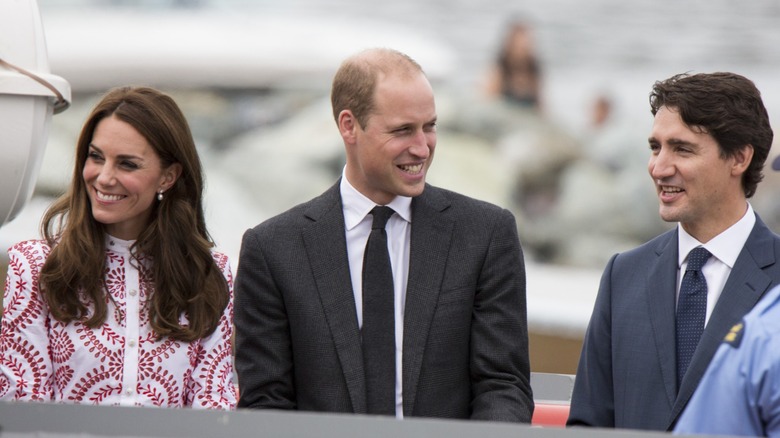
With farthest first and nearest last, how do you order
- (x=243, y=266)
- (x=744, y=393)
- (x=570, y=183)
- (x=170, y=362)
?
1. (x=570, y=183)
2. (x=243, y=266)
3. (x=170, y=362)
4. (x=744, y=393)

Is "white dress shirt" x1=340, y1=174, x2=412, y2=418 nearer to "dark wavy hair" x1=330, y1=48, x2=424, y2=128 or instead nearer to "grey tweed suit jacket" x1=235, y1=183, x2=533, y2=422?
"grey tweed suit jacket" x1=235, y1=183, x2=533, y2=422

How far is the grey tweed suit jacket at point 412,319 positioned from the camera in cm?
272

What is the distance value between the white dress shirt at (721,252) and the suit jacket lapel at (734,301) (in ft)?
0.08

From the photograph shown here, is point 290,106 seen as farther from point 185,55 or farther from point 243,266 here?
point 243,266

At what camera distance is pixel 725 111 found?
8.82 ft

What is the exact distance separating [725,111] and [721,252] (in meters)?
0.34

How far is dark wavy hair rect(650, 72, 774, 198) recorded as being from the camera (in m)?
2.69

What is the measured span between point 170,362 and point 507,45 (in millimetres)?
4436

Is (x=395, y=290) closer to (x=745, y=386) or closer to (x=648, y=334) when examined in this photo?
(x=648, y=334)

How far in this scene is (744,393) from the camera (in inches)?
66.9

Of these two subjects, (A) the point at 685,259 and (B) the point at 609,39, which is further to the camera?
(B) the point at 609,39

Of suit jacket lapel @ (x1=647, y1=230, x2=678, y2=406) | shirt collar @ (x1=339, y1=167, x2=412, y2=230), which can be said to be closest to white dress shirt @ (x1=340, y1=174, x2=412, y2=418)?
shirt collar @ (x1=339, y1=167, x2=412, y2=230)

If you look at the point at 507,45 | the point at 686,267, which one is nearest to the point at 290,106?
the point at 507,45

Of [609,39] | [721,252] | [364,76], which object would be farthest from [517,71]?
[721,252]
